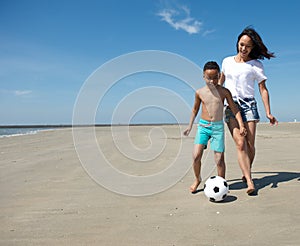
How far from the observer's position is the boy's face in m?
4.51

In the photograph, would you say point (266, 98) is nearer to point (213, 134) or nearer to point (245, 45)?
point (245, 45)

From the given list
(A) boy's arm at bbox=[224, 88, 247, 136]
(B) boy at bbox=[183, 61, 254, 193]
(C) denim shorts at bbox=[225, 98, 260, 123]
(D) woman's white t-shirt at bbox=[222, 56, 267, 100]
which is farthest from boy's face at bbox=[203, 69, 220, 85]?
(C) denim shorts at bbox=[225, 98, 260, 123]

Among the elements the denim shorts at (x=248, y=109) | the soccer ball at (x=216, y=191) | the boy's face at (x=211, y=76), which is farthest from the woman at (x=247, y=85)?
the soccer ball at (x=216, y=191)

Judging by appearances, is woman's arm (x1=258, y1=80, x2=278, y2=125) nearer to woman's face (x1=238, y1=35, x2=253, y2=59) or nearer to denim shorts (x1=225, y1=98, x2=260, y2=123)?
denim shorts (x1=225, y1=98, x2=260, y2=123)

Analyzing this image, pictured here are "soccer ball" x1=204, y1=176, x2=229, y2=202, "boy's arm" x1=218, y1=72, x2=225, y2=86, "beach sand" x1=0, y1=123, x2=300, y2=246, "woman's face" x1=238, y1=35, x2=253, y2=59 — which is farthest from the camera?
"boy's arm" x1=218, y1=72, x2=225, y2=86

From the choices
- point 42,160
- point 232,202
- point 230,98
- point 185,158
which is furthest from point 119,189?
point 42,160

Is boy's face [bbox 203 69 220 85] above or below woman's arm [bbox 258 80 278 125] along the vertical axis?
above

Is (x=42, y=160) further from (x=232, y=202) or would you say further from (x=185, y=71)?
(x=232, y=202)

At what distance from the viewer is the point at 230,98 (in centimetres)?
459

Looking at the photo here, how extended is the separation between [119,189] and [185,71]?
246 cm

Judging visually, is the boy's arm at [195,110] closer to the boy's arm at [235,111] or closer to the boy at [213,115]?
the boy at [213,115]

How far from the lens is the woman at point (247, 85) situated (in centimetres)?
466

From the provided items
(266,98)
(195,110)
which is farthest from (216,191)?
(266,98)

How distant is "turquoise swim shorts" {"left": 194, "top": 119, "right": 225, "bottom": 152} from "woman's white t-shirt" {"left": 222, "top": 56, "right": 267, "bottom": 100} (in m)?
0.58
